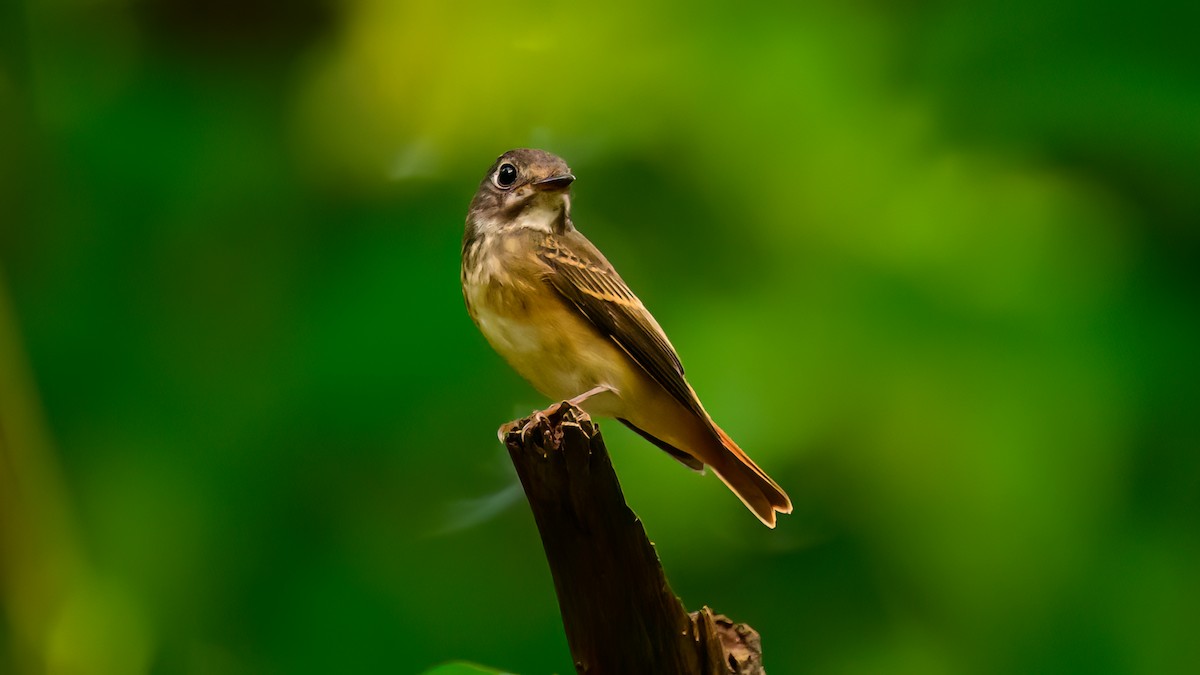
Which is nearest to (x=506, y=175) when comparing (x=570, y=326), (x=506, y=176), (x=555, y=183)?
(x=506, y=176)

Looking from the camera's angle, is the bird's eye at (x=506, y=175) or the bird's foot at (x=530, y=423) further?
the bird's eye at (x=506, y=175)

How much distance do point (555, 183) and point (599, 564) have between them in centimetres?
90

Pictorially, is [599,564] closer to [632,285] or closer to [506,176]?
[506,176]

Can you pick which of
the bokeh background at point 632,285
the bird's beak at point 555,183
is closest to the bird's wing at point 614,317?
the bird's beak at point 555,183

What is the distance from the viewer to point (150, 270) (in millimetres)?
3193

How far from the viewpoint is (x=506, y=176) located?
2.62 meters

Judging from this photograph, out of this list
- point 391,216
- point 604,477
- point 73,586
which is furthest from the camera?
point 391,216

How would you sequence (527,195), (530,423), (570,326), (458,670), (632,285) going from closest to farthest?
(530,423), (458,670), (570,326), (527,195), (632,285)

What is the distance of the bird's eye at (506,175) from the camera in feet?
8.55

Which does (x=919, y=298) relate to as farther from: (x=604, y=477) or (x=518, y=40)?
(x=604, y=477)

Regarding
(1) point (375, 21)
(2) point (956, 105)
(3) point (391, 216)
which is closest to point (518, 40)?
(1) point (375, 21)

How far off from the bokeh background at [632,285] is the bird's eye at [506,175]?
0.56 meters

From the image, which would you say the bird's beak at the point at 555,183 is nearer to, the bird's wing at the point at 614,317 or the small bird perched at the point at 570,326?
the small bird perched at the point at 570,326

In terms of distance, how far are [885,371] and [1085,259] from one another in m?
0.57
